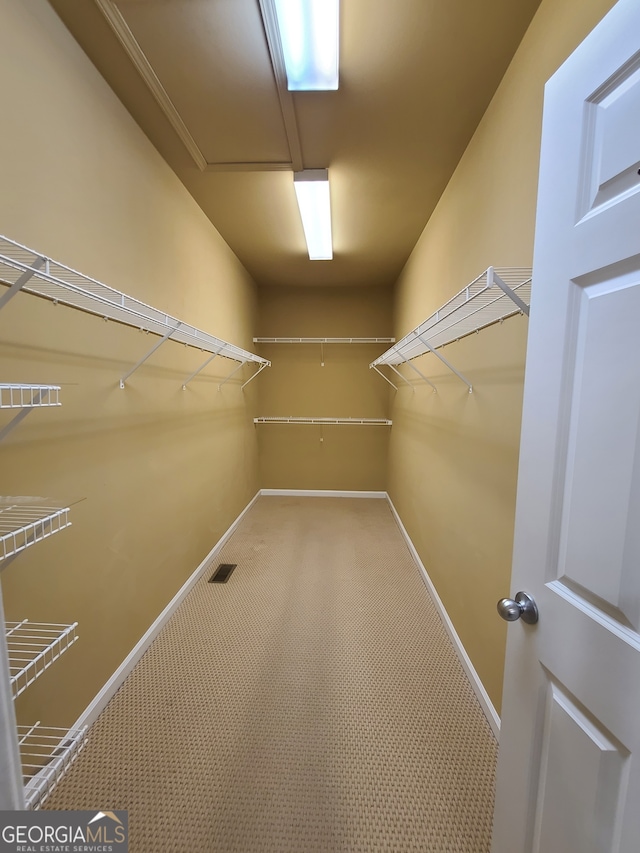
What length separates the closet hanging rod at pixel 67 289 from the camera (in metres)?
0.78

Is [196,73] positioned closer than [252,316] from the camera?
Yes

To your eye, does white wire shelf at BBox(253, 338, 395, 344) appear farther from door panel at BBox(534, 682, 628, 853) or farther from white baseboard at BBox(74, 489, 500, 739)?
door panel at BBox(534, 682, 628, 853)

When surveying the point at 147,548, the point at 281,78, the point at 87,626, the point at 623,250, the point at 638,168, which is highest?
the point at 281,78

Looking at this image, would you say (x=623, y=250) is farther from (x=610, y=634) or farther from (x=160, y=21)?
(x=160, y=21)

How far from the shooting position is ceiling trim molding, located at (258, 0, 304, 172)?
1098mm

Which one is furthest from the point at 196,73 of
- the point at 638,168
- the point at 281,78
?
the point at 638,168

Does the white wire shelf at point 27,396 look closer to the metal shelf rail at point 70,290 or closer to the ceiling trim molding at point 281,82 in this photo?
the metal shelf rail at point 70,290

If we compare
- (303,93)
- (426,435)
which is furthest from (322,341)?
(303,93)

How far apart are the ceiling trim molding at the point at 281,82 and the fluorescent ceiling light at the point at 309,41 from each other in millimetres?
19

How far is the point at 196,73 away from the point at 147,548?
7.15 ft

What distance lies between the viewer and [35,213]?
1086 mm

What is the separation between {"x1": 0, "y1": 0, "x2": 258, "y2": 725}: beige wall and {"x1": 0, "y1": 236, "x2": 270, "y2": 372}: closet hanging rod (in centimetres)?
5

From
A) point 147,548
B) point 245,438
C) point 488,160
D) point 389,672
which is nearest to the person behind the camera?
point 488,160

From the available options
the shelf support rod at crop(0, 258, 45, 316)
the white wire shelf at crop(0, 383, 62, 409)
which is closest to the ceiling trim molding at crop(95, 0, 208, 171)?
the shelf support rod at crop(0, 258, 45, 316)
